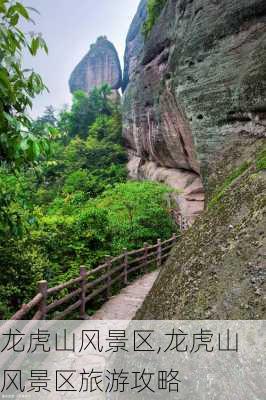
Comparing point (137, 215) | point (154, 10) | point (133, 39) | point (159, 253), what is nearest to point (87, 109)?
point (133, 39)

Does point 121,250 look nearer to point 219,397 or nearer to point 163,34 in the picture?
point 219,397

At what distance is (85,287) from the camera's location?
661cm

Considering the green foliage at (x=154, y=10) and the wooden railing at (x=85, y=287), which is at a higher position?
the green foliage at (x=154, y=10)

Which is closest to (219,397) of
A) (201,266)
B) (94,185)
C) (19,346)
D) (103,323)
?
(201,266)

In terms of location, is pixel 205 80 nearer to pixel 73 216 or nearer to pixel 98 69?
pixel 73 216

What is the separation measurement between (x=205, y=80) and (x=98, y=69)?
4423 centimetres

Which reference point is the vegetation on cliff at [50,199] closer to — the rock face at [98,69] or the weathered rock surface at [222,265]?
the weathered rock surface at [222,265]

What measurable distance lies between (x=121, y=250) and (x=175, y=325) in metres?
7.22

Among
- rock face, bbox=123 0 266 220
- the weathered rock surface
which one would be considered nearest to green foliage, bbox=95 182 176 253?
rock face, bbox=123 0 266 220

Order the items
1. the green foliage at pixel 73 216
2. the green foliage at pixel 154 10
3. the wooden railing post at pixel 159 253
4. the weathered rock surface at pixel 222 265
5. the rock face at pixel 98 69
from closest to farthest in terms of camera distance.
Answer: the weathered rock surface at pixel 222 265 → the green foliage at pixel 73 216 → the wooden railing post at pixel 159 253 → the green foliage at pixel 154 10 → the rock face at pixel 98 69

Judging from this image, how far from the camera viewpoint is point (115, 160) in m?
25.6

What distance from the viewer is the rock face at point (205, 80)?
7.08 meters

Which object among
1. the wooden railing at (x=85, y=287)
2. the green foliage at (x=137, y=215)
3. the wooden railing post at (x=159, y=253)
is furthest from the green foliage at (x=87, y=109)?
the wooden railing post at (x=159, y=253)

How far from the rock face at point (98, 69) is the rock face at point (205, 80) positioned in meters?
33.6
